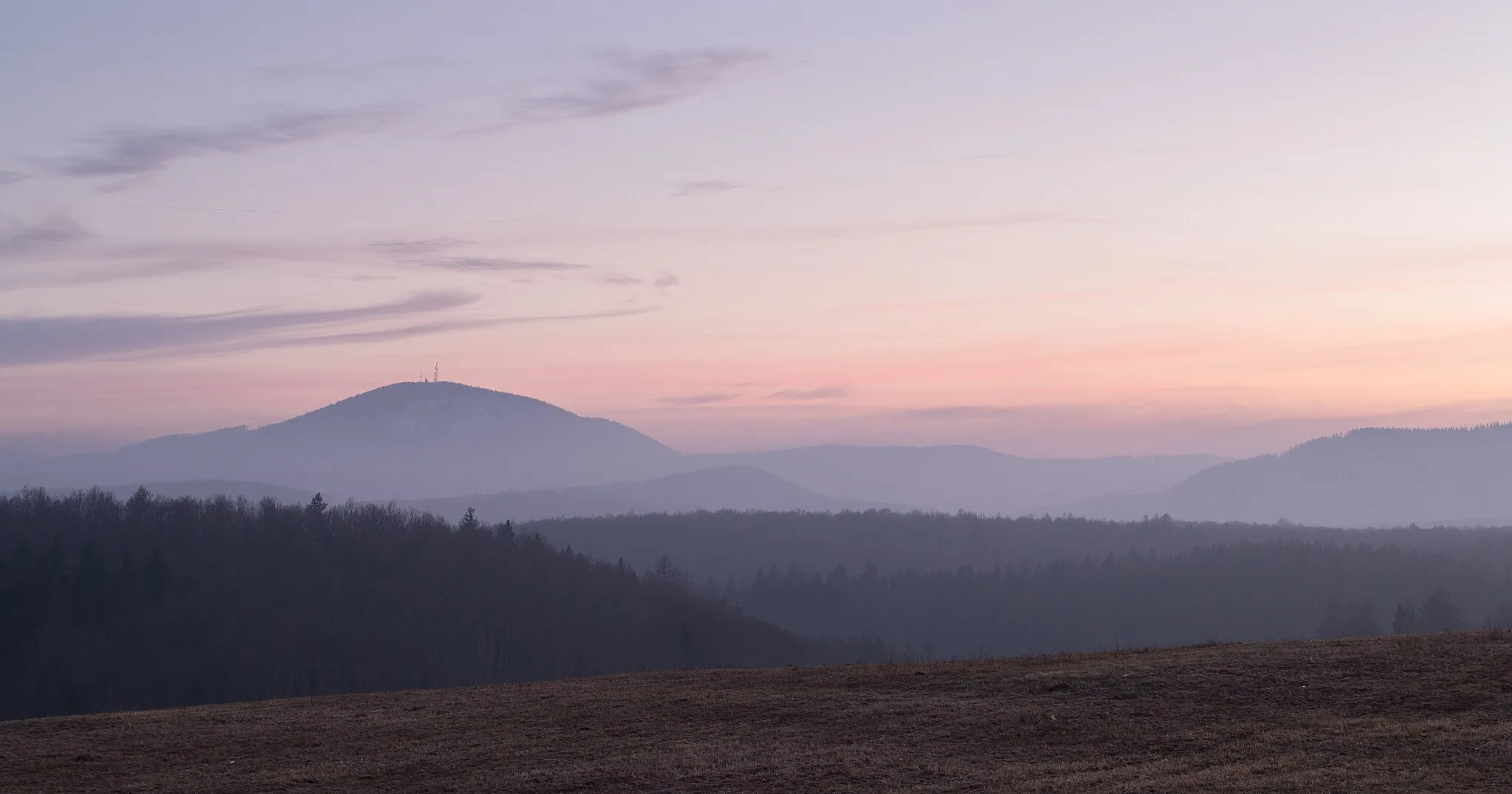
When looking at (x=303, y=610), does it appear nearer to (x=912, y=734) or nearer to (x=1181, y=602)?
(x=1181, y=602)

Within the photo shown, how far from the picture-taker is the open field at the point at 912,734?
61.2 feet

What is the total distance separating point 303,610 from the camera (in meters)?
139

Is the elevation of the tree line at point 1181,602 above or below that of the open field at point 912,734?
below

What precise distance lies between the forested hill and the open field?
88865 mm

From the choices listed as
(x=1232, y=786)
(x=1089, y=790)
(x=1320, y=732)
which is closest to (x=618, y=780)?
(x=1089, y=790)

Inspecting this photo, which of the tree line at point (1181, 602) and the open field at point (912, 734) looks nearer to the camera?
the open field at point (912, 734)

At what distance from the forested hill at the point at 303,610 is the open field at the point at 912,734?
292ft

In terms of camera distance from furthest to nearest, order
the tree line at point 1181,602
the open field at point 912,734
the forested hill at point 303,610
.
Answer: the tree line at point 1181,602
the forested hill at point 303,610
the open field at point 912,734

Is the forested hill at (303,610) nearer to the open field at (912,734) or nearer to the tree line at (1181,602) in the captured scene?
the tree line at (1181,602)

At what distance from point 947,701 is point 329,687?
112120mm

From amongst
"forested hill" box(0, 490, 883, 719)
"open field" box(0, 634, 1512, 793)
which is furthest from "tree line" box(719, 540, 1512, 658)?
"open field" box(0, 634, 1512, 793)

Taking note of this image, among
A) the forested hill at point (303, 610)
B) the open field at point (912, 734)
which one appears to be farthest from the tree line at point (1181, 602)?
the open field at point (912, 734)

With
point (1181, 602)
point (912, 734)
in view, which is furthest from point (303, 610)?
point (912, 734)

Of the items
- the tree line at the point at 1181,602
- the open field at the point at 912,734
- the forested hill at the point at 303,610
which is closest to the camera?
the open field at the point at 912,734
